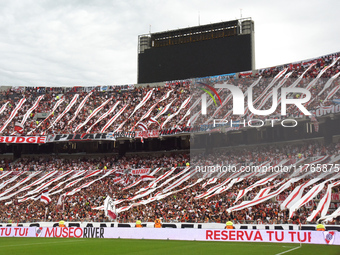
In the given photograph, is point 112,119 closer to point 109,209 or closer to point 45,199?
Answer: point 45,199

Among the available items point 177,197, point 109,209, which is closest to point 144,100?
point 177,197

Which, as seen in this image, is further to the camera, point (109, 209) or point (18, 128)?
point (18, 128)

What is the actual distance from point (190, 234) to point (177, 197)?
13.3m

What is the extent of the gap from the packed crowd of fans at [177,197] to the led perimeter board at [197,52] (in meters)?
11.2

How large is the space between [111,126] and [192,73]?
1281cm

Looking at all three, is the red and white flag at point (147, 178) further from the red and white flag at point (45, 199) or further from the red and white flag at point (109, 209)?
the red and white flag at point (45, 199)

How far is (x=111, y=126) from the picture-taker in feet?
180

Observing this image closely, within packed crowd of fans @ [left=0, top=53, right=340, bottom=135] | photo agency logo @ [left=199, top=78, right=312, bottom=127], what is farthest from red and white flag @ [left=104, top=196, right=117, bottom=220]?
photo agency logo @ [left=199, top=78, right=312, bottom=127]

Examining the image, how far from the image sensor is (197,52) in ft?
177

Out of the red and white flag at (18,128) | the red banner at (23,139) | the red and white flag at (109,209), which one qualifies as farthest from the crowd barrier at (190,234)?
the red and white flag at (18,128)

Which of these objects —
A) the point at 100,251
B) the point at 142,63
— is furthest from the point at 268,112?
the point at 100,251

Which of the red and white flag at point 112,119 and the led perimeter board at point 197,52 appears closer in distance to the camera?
the led perimeter board at point 197,52

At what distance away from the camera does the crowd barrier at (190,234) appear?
26.0 metres

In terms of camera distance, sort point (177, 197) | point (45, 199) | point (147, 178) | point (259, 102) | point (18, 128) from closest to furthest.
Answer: point (177, 197)
point (259, 102)
point (45, 199)
point (147, 178)
point (18, 128)
